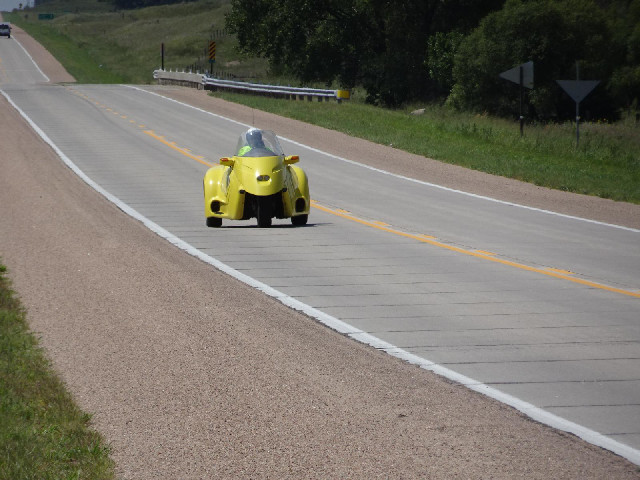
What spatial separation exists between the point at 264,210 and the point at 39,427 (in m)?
10.5

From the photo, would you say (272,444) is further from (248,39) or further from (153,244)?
(248,39)

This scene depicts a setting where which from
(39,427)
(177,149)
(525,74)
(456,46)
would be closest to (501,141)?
(525,74)

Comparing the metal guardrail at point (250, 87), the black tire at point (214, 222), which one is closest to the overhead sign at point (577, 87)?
the black tire at point (214, 222)

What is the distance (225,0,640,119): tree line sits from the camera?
4866 centimetres

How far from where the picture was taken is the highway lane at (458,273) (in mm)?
8008

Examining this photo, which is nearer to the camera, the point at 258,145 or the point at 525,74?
the point at 258,145

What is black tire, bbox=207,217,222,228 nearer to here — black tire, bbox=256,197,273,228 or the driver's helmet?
black tire, bbox=256,197,273,228

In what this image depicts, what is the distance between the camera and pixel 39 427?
6754 mm

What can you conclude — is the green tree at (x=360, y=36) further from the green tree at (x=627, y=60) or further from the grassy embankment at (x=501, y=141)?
the green tree at (x=627, y=60)

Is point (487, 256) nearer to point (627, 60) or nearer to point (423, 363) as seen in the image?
point (423, 363)

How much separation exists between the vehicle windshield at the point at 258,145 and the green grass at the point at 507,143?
371 inches

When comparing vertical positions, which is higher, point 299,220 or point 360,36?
point 360,36

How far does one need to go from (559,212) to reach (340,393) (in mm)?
13757

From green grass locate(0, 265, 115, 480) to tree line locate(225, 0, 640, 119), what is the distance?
1681 inches
